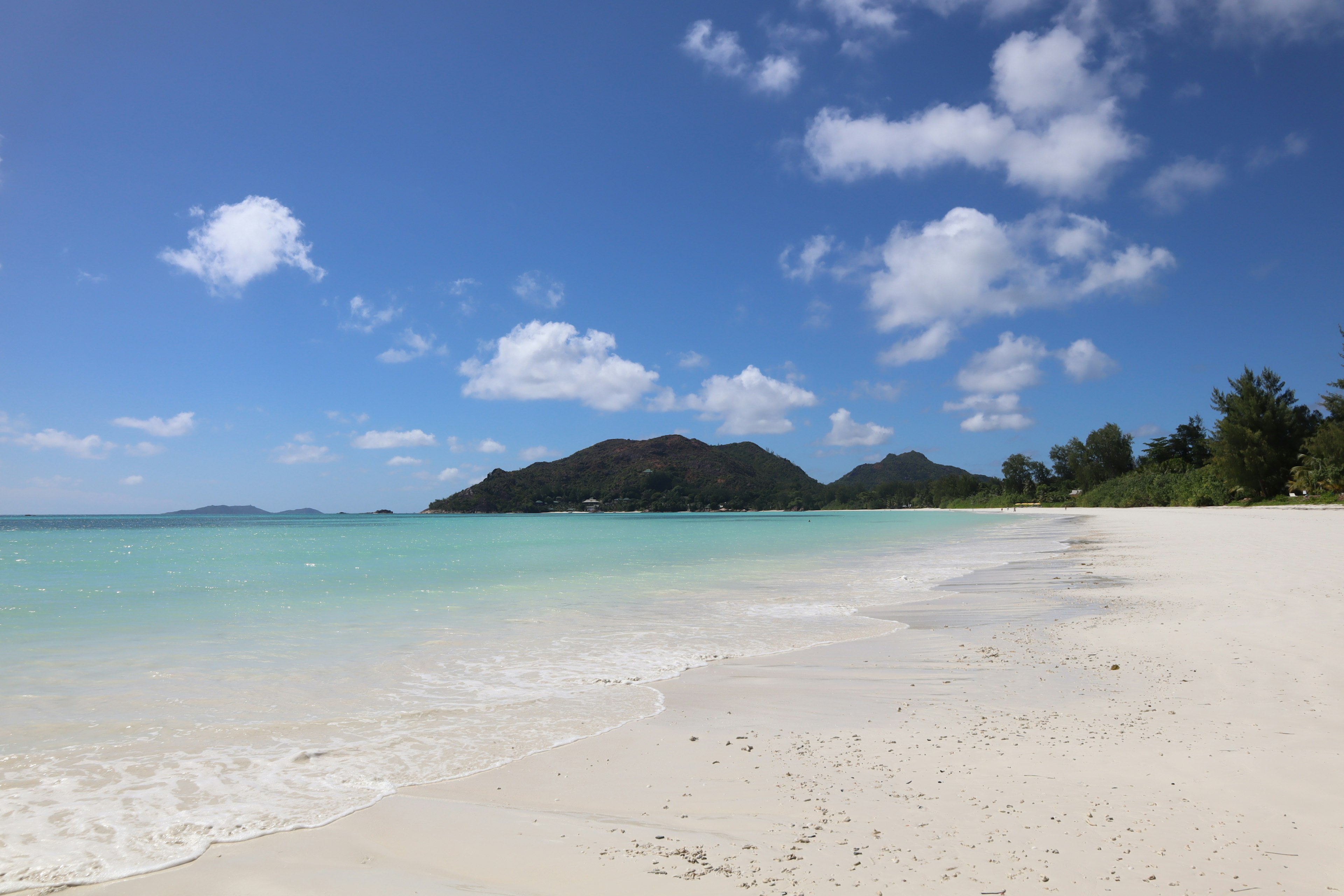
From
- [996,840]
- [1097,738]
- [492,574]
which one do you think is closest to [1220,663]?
[1097,738]

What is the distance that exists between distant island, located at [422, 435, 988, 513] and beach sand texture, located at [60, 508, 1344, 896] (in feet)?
487

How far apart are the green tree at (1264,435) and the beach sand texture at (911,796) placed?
168 ft

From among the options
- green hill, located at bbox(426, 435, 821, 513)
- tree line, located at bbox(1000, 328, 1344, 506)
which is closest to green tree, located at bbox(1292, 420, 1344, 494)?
tree line, located at bbox(1000, 328, 1344, 506)

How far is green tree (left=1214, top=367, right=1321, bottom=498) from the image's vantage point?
4559 cm

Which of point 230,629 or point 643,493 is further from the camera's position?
point 643,493

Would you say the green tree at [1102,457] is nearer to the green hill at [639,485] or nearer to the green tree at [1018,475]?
the green tree at [1018,475]

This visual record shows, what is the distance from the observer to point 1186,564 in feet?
46.0

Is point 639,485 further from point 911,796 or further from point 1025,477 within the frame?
point 911,796

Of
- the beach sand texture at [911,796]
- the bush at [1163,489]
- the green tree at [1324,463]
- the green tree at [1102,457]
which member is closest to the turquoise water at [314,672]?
the beach sand texture at [911,796]

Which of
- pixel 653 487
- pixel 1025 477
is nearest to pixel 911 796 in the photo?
pixel 1025 477

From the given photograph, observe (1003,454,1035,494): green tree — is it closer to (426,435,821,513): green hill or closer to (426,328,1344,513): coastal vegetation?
(426,328,1344,513): coastal vegetation

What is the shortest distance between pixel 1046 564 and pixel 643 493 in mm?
139243

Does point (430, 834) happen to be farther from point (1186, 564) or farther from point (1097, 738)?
point (1186, 564)

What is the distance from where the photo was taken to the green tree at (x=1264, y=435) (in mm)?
45594
